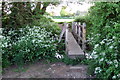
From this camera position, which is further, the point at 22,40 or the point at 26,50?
the point at 22,40

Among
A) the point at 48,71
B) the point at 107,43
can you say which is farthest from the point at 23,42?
the point at 107,43

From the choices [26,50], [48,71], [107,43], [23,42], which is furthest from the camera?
[23,42]

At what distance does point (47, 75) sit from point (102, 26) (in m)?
1.25

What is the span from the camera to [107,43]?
2.40 metres

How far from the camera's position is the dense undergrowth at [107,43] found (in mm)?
2262

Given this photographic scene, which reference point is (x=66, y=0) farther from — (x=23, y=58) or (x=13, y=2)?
(x=23, y=58)

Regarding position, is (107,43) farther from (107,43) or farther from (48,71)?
(48,71)

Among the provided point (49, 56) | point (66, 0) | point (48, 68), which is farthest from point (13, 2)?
point (48, 68)

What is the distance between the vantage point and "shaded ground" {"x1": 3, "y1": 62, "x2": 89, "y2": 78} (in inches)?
113

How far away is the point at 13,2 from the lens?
3.83 m

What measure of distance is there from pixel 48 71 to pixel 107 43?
47.2 inches

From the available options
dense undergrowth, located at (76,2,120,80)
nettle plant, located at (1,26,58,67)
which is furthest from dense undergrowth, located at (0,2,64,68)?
dense undergrowth, located at (76,2,120,80)

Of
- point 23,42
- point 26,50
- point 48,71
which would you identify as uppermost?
point 23,42

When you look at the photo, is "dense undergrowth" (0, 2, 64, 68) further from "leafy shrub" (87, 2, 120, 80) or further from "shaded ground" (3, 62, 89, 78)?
"leafy shrub" (87, 2, 120, 80)
